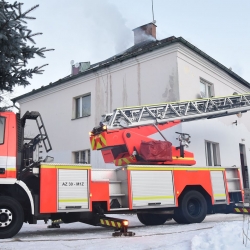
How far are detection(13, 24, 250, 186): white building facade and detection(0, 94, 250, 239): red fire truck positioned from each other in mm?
2459

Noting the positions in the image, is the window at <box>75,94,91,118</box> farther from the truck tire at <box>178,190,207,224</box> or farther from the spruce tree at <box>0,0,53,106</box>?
the spruce tree at <box>0,0,53,106</box>

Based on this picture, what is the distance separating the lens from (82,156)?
57.7 feet

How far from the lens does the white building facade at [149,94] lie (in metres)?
14.8

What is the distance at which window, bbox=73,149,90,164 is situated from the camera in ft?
56.5

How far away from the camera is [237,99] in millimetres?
13641

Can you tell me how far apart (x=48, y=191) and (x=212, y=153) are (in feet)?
32.7

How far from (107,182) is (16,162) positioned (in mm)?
2270

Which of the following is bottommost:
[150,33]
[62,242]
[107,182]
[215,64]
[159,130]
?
[62,242]

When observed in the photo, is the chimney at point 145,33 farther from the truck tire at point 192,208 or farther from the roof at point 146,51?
the truck tire at point 192,208

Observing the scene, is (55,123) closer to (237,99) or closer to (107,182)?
(237,99)

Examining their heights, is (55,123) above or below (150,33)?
below

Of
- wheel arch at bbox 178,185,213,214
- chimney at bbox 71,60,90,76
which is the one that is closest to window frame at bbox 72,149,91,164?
chimney at bbox 71,60,90,76

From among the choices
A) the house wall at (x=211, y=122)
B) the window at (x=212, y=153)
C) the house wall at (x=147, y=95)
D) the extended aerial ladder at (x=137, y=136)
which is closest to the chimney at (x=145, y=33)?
the house wall at (x=147, y=95)

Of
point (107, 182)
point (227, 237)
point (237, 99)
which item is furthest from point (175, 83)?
point (227, 237)
